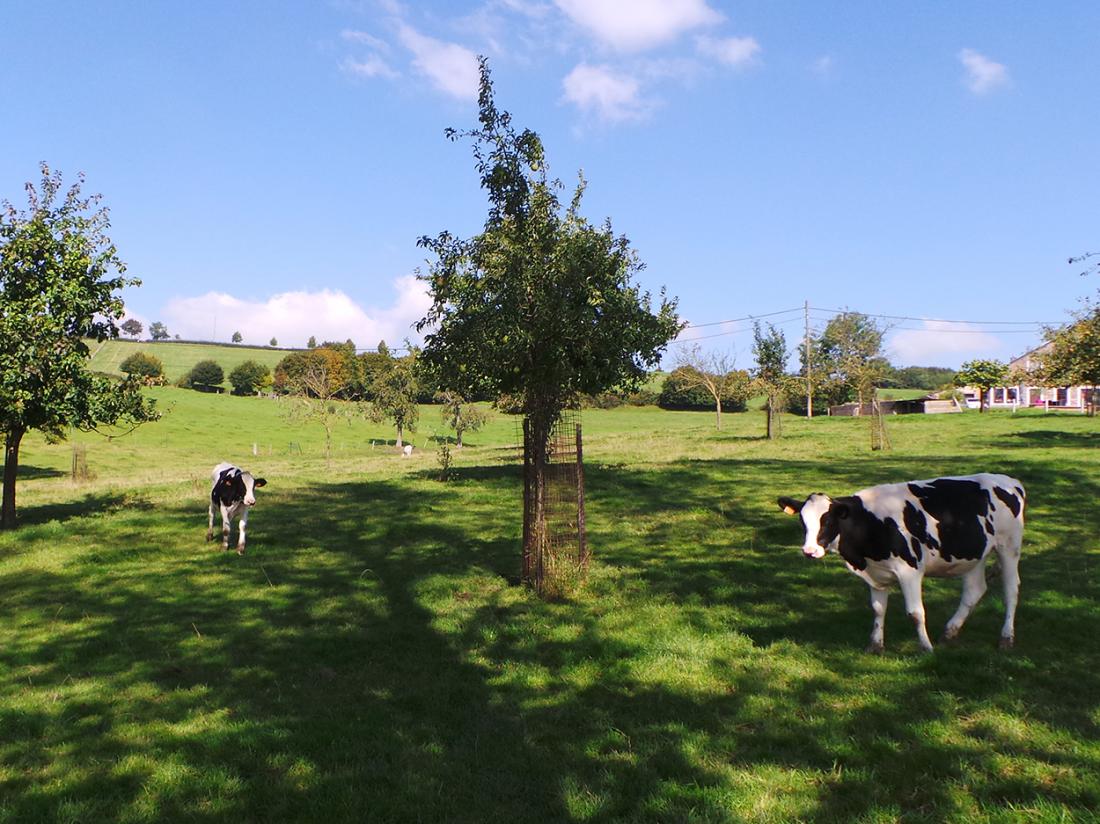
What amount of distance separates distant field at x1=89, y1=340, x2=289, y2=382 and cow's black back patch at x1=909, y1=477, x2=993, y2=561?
12455cm

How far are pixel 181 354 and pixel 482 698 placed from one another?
148 m

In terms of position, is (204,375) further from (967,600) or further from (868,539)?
(967,600)

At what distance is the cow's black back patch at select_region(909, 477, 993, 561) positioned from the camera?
350 inches

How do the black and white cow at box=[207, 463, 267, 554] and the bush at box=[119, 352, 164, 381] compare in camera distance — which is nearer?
the black and white cow at box=[207, 463, 267, 554]

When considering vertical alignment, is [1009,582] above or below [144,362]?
below

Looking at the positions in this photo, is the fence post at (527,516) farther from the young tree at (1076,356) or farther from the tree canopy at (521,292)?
the young tree at (1076,356)

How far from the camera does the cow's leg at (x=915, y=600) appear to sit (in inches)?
343

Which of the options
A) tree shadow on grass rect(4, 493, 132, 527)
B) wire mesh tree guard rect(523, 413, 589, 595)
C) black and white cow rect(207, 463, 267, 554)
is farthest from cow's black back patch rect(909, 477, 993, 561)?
tree shadow on grass rect(4, 493, 132, 527)

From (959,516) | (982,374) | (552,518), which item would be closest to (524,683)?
(552,518)

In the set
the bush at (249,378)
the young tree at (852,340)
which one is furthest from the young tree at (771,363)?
the bush at (249,378)

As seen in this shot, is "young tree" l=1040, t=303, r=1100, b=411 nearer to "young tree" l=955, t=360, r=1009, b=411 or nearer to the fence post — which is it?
the fence post

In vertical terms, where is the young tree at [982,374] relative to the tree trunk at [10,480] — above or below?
above

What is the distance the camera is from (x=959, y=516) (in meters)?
8.99

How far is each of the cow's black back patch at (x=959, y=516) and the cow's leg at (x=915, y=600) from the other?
0.54 metres
